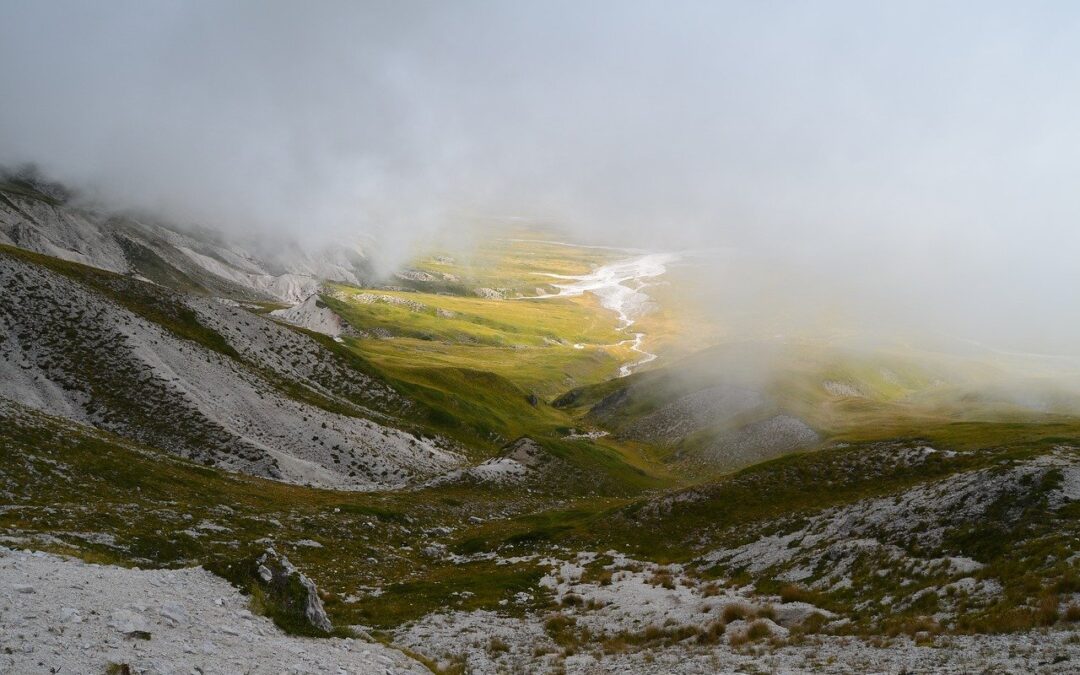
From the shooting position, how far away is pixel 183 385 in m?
67.2

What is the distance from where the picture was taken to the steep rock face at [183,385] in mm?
61500

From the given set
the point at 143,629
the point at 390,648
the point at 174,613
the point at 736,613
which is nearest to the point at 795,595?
the point at 736,613

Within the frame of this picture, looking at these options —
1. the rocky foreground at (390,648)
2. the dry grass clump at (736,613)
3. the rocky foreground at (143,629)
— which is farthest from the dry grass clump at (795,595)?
the rocky foreground at (143,629)

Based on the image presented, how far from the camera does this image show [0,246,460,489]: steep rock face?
61500 mm

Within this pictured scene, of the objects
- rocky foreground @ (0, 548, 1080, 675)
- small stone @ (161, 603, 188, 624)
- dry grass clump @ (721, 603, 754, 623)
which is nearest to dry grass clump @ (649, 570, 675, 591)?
rocky foreground @ (0, 548, 1080, 675)

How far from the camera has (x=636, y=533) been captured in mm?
50156

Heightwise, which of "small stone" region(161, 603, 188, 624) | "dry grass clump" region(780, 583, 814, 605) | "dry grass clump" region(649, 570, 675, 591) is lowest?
"dry grass clump" region(649, 570, 675, 591)

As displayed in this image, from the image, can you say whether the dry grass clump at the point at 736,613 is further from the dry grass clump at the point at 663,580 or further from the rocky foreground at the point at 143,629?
the rocky foreground at the point at 143,629

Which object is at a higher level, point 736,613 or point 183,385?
point 183,385

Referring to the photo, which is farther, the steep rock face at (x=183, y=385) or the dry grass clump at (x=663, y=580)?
the steep rock face at (x=183, y=385)

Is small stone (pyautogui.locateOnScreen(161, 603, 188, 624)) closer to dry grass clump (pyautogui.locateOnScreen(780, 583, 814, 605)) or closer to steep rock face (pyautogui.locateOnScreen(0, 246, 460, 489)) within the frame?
dry grass clump (pyautogui.locateOnScreen(780, 583, 814, 605))

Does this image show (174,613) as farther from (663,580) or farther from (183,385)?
(183,385)

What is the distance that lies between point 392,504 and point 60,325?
1581 inches

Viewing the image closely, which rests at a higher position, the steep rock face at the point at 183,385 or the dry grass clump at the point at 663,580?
the steep rock face at the point at 183,385
